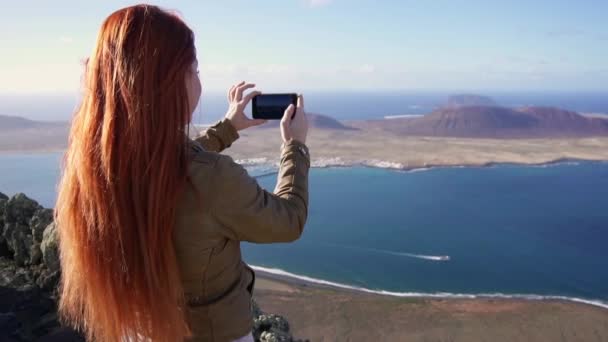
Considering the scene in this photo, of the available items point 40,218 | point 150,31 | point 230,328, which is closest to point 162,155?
point 150,31

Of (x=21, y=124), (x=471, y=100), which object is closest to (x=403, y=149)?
(x=21, y=124)

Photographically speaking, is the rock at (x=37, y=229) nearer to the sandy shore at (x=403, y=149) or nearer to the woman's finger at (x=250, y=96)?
the woman's finger at (x=250, y=96)

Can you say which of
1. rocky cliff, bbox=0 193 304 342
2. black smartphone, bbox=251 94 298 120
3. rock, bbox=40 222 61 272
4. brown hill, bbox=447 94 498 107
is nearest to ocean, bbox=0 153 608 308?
rocky cliff, bbox=0 193 304 342

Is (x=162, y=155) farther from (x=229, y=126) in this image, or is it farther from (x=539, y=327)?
(x=539, y=327)

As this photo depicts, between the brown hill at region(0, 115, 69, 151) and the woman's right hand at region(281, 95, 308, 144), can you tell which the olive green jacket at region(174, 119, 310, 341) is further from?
the brown hill at region(0, 115, 69, 151)

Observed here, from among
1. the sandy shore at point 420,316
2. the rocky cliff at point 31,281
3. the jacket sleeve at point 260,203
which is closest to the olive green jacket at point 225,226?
the jacket sleeve at point 260,203

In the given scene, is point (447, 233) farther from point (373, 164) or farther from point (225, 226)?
point (225, 226)
